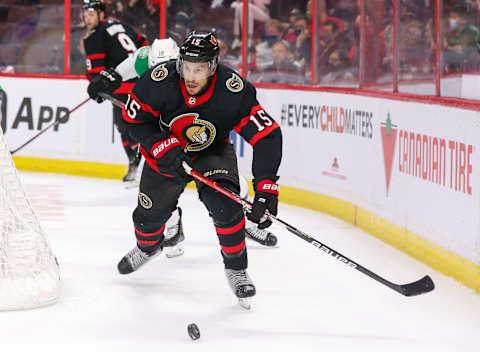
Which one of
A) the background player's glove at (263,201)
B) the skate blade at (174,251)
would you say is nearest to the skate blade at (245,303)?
the background player's glove at (263,201)

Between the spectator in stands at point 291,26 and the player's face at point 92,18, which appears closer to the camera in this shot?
the player's face at point 92,18

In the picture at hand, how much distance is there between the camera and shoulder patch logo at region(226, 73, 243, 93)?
3430 millimetres

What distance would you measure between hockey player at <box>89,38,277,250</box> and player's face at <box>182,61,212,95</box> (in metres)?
0.91

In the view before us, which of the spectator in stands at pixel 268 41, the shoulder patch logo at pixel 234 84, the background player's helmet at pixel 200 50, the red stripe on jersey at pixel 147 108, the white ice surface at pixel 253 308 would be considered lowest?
the white ice surface at pixel 253 308

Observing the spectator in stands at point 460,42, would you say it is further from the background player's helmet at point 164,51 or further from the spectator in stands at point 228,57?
the spectator in stands at point 228,57

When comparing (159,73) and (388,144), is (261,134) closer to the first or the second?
(159,73)

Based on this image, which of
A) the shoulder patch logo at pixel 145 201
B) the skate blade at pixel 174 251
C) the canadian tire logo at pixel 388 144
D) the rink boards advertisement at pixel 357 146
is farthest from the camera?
the canadian tire logo at pixel 388 144

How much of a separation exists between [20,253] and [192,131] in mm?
798

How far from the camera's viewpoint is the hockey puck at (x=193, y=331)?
3.10m

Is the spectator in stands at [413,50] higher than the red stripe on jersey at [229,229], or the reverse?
the spectator in stands at [413,50]

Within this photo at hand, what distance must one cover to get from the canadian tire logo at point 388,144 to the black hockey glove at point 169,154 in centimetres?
174

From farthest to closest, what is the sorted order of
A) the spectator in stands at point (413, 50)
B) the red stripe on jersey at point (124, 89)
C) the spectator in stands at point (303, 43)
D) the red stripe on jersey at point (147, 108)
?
the spectator in stands at point (303, 43), the red stripe on jersey at point (124, 89), the spectator in stands at point (413, 50), the red stripe on jersey at point (147, 108)

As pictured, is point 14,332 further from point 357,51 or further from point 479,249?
point 357,51

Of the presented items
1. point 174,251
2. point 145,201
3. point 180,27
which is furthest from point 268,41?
point 145,201
